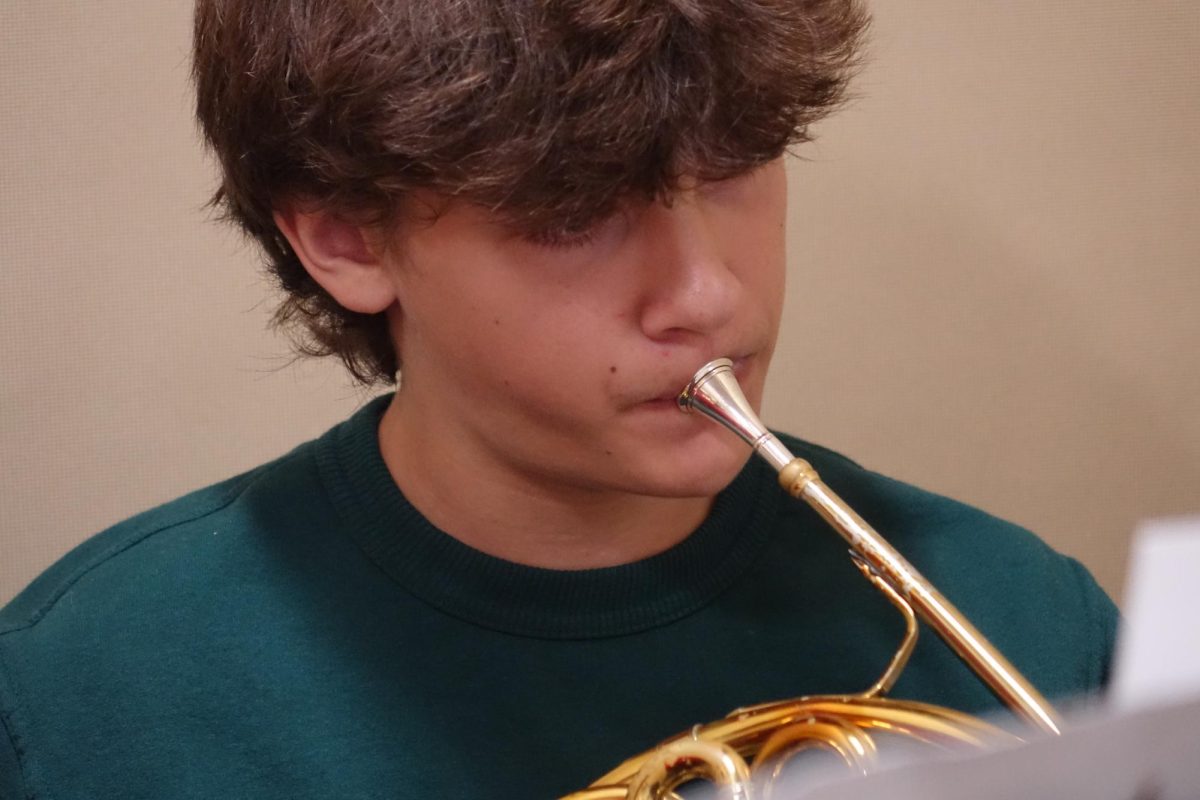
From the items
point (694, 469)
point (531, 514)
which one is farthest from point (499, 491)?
point (694, 469)

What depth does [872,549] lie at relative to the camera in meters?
0.57

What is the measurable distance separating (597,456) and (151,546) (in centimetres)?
31

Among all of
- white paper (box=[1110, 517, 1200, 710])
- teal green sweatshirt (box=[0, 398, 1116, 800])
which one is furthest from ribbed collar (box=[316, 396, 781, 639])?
white paper (box=[1110, 517, 1200, 710])

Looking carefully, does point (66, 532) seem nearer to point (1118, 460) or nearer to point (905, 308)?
point (905, 308)

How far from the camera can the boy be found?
59 centimetres

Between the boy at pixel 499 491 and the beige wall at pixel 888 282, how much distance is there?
0.18 m

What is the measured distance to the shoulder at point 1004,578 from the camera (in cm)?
77

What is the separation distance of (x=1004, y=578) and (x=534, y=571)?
1.00 ft

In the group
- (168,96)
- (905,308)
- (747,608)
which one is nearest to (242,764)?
(747,608)

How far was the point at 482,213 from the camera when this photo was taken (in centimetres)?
60

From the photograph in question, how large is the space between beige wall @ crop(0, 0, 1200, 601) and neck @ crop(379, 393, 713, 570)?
0.98 ft

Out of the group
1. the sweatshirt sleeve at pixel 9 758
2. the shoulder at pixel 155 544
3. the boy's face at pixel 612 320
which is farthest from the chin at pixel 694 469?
the sweatshirt sleeve at pixel 9 758

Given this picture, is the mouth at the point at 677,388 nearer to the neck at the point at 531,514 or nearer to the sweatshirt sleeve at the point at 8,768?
the neck at the point at 531,514

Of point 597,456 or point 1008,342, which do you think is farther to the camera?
point 1008,342
